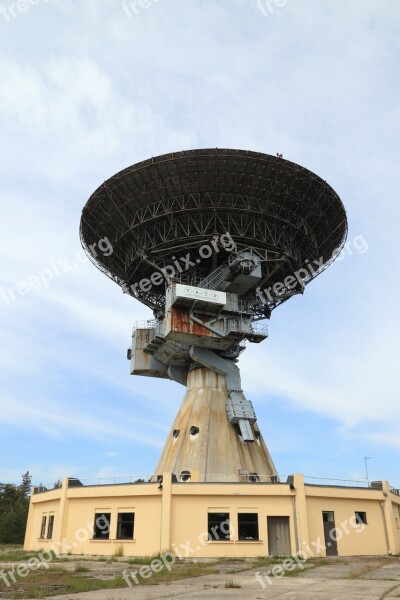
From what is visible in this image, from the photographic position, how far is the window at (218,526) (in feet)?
89.1

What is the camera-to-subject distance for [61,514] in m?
30.3

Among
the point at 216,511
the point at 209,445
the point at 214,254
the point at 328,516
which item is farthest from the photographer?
the point at 214,254

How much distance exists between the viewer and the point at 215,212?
3291 cm

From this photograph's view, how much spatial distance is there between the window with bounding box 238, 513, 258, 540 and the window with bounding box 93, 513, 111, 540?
7.58 meters

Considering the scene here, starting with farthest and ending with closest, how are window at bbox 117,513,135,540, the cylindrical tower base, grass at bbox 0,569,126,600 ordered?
the cylindrical tower base < window at bbox 117,513,135,540 < grass at bbox 0,569,126,600

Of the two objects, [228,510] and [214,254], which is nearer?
[228,510]

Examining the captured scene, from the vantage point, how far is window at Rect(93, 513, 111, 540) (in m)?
29.0

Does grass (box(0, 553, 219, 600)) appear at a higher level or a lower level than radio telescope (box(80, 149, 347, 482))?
lower

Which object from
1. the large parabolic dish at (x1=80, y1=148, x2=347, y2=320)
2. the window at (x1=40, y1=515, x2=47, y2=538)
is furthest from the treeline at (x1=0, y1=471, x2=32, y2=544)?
the large parabolic dish at (x1=80, y1=148, x2=347, y2=320)

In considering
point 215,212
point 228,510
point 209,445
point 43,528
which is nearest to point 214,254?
point 215,212

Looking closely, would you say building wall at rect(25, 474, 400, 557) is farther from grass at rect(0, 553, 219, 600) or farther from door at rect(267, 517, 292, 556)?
grass at rect(0, 553, 219, 600)

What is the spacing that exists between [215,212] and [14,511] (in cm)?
4846

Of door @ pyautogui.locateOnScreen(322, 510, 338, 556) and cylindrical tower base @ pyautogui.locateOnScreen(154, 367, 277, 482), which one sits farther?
cylindrical tower base @ pyautogui.locateOnScreen(154, 367, 277, 482)

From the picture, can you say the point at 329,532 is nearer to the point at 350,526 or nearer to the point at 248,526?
the point at 350,526
